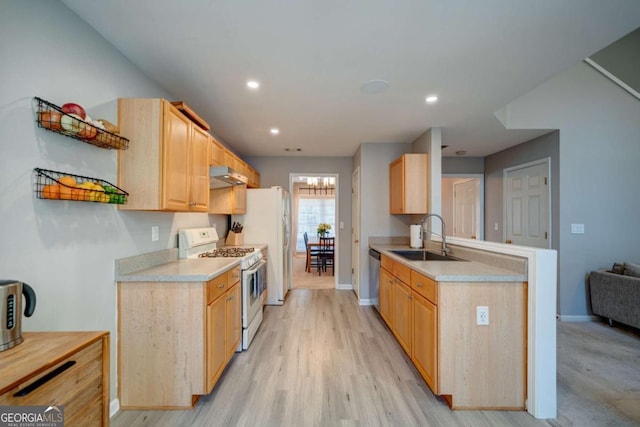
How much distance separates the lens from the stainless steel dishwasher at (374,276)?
3457 millimetres

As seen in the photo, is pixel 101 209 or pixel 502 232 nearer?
pixel 101 209

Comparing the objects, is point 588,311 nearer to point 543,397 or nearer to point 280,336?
point 543,397

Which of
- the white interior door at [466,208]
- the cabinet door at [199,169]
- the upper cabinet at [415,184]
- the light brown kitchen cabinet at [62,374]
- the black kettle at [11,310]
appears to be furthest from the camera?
the white interior door at [466,208]

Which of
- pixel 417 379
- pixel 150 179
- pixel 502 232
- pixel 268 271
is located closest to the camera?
pixel 150 179

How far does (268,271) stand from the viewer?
3.85 meters

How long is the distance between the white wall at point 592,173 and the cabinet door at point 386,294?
2.28 metres

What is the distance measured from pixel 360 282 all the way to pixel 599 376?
249 cm

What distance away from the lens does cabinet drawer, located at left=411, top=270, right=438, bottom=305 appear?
71.7 inches

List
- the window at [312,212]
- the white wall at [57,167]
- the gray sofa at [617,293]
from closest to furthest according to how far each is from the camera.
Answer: the white wall at [57,167] → the gray sofa at [617,293] → the window at [312,212]

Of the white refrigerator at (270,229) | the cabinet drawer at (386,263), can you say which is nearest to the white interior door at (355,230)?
the cabinet drawer at (386,263)

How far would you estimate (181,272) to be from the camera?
186cm

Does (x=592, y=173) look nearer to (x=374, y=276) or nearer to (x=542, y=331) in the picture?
(x=542, y=331)

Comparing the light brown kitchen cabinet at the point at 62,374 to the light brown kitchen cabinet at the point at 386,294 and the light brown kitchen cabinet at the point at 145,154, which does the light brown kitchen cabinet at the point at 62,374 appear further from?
the light brown kitchen cabinet at the point at 386,294

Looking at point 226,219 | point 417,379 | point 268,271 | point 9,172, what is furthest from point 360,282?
point 9,172
